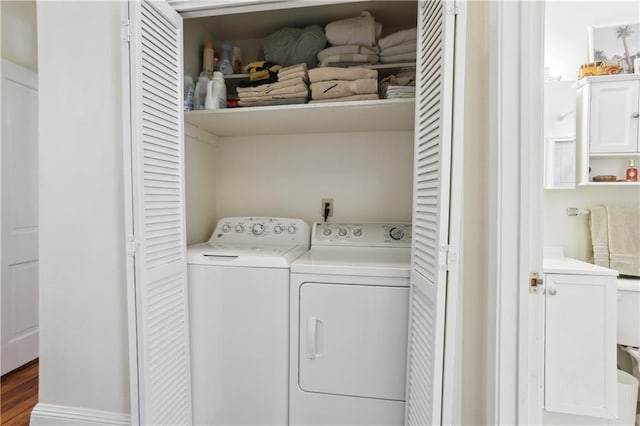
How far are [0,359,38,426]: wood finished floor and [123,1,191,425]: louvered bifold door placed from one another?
1143 millimetres

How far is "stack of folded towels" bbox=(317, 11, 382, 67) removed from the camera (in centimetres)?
175

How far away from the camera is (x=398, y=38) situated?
5.61 feet

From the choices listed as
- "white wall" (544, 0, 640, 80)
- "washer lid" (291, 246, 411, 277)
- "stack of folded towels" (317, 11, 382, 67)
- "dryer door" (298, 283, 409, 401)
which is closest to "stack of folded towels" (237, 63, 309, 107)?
"stack of folded towels" (317, 11, 382, 67)

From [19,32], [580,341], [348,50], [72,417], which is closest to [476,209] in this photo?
[348,50]

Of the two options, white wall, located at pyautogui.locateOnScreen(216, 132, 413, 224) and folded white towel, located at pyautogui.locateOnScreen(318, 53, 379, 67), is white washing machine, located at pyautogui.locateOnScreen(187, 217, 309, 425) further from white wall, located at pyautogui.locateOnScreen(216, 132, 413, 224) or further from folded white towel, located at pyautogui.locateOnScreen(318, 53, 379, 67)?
folded white towel, located at pyautogui.locateOnScreen(318, 53, 379, 67)

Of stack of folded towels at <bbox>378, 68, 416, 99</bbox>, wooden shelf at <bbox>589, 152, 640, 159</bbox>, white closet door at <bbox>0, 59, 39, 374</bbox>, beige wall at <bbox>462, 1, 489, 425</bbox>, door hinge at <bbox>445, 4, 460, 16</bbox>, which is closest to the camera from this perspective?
door hinge at <bbox>445, 4, 460, 16</bbox>

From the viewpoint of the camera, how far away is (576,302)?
1774 mm

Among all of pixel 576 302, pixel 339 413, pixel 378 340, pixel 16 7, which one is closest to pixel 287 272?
pixel 378 340

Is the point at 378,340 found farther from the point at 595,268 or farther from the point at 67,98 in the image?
the point at 67,98

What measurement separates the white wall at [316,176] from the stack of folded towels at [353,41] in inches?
18.1

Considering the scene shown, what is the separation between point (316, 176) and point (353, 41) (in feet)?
2.76

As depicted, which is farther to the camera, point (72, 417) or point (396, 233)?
point (396, 233)

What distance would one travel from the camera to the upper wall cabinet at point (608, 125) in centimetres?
189

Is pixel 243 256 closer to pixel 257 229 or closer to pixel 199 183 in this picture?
pixel 257 229
